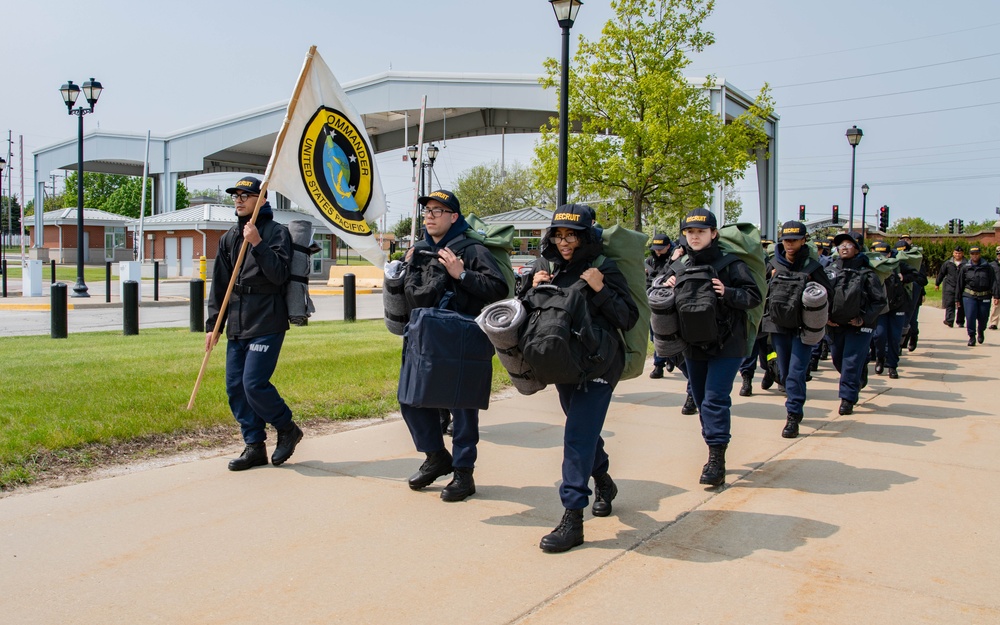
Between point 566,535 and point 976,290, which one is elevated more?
point 976,290

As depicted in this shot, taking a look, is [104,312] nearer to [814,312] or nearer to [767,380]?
[767,380]

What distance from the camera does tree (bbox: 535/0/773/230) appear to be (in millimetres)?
20562

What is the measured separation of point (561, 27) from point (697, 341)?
7609 millimetres

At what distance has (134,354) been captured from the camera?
10.2m

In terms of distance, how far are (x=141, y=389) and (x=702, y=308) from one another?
16.7 ft

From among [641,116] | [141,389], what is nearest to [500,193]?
[641,116]

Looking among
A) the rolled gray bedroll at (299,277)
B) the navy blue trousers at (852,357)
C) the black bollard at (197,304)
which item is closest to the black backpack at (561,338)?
the rolled gray bedroll at (299,277)

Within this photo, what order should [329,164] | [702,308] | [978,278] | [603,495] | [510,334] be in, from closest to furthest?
[510,334] < [603,495] < [702,308] < [329,164] < [978,278]

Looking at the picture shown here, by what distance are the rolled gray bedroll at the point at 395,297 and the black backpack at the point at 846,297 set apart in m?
4.80

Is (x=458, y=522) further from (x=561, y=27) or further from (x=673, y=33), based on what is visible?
(x=673, y=33)

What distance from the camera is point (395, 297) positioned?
18.8 feet

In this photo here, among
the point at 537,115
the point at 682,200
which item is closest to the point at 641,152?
the point at 682,200

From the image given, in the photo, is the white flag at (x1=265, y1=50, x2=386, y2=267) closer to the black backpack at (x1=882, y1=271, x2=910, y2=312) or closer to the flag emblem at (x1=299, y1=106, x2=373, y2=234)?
the flag emblem at (x1=299, y1=106, x2=373, y2=234)

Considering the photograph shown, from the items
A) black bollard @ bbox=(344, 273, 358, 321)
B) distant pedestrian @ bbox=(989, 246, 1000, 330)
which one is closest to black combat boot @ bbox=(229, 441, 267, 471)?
black bollard @ bbox=(344, 273, 358, 321)
